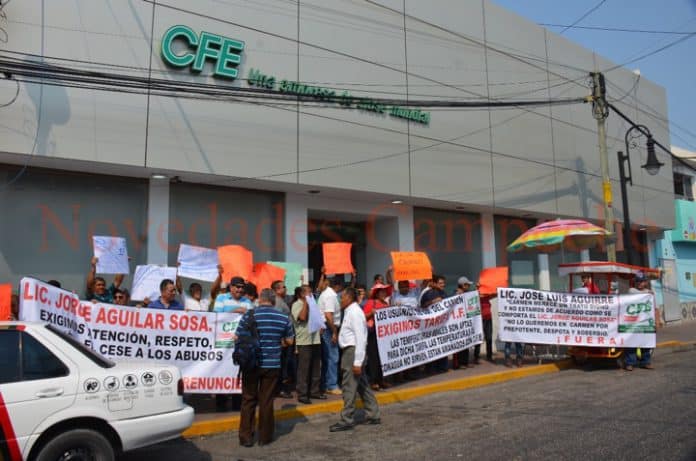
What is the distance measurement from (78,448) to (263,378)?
2194mm

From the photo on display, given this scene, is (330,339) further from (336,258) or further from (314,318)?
(336,258)

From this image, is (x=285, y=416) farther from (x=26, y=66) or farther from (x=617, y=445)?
(x=26, y=66)

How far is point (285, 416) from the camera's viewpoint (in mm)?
7969

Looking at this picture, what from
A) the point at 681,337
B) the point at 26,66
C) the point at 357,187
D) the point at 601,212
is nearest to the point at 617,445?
the point at 357,187

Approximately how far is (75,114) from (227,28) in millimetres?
3510

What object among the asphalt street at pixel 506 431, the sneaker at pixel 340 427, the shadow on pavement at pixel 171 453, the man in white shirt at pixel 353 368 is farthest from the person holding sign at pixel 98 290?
the sneaker at pixel 340 427

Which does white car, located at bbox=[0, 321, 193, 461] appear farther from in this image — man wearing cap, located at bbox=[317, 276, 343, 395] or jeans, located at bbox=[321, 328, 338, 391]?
jeans, located at bbox=[321, 328, 338, 391]

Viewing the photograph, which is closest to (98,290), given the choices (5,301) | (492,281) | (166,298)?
(166,298)

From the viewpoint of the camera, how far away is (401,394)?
927cm

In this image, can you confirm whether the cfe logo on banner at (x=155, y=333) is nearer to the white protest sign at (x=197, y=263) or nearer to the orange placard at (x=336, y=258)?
the white protest sign at (x=197, y=263)

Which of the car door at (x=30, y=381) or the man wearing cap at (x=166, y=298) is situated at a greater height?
the man wearing cap at (x=166, y=298)

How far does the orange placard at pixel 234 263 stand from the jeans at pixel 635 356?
7768 mm

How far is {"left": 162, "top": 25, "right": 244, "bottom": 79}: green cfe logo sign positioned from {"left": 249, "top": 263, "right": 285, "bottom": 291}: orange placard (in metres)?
3.89

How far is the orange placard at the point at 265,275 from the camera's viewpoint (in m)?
10.7
